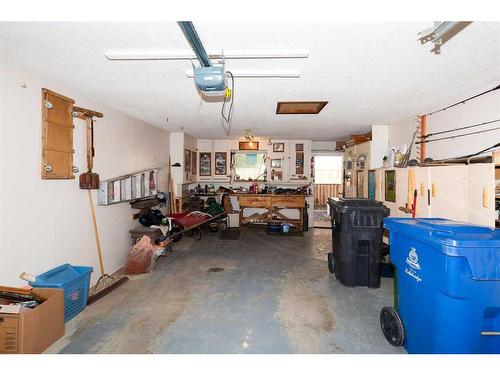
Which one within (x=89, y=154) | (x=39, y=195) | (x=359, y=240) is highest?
(x=89, y=154)

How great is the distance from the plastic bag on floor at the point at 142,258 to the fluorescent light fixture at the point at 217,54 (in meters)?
2.95

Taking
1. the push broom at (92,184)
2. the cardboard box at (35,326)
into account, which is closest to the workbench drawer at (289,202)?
the push broom at (92,184)

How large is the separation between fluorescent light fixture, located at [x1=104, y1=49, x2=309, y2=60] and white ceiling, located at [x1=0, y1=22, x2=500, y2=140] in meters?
0.05

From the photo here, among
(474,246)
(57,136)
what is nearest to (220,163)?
(57,136)

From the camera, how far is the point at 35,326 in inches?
78.7

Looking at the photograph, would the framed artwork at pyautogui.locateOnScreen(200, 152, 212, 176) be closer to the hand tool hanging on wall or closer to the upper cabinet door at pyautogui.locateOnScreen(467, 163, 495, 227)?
the hand tool hanging on wall

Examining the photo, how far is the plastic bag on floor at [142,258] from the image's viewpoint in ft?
12.8

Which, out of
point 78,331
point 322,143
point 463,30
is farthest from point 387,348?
point 322,143

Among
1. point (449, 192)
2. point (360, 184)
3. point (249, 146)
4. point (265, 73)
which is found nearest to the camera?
point (265, 73)

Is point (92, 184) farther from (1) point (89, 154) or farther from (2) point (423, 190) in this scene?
(2) point (423, 190)

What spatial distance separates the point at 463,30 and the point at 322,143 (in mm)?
6416

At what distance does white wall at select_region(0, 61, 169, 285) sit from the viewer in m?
2.25

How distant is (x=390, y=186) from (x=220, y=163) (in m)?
4.93

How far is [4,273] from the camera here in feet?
7.32
